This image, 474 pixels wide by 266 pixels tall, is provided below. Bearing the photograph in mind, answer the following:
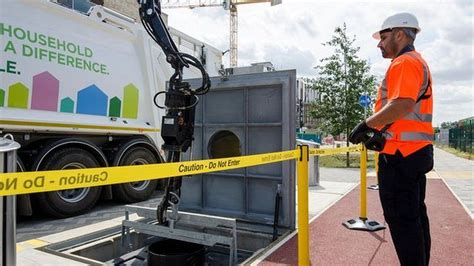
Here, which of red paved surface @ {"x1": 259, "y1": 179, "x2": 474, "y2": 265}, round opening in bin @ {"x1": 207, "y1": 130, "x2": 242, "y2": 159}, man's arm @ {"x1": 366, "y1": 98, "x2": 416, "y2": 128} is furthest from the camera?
round opening in bin @ {"x1": 207, "y1": 130, "x2": 242, "y2": 159}

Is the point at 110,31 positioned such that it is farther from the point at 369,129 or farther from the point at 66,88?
the point at 369,129

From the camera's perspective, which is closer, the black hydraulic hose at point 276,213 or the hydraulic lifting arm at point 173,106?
the hydraulic lifting arm at point 173,106

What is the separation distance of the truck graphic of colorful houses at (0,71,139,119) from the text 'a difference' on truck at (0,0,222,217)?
13 millimetres

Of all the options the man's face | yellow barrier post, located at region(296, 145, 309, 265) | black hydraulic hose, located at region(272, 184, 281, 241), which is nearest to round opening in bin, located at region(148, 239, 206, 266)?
black hydraulic hose, located at region(272, 184, 281, 241)

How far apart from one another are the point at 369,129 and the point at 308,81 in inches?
528

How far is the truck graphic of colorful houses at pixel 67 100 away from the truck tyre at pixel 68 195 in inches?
26.4

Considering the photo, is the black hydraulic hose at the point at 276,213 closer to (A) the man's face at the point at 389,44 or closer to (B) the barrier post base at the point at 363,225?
(B) the barrier post base at the point at 363,225

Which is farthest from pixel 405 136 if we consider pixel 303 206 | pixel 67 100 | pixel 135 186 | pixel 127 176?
pixel 135 186

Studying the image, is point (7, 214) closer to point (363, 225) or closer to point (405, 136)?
point (405, 136)

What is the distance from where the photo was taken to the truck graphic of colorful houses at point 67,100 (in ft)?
16.1

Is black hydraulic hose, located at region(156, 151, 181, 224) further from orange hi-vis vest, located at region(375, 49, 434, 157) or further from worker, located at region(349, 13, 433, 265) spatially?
orange hi-vis vest, located at region(375, 49, 434, 157)

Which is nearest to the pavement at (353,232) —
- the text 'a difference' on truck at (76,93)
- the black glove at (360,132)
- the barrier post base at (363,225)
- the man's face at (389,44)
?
the barrier post base at (363,225)

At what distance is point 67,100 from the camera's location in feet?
18.1

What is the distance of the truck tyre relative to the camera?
5.44m
